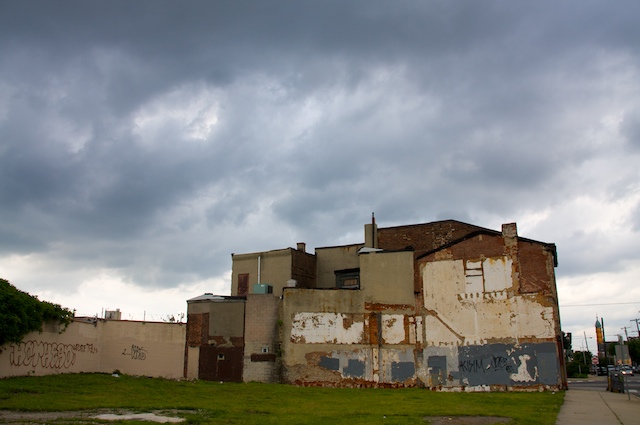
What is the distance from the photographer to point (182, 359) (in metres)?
35.2

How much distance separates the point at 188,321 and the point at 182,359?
2381mm

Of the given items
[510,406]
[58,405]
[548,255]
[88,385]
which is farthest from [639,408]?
[88,385]

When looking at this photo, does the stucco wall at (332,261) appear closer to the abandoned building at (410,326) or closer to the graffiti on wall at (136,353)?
the abandoned building at (410,326)

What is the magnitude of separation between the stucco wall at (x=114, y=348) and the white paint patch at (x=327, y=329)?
7.53 metres

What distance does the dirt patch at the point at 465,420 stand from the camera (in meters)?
15.7

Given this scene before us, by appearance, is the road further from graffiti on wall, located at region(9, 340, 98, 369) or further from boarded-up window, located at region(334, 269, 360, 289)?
graffiti on wall, located at region(9, 340, 98, 369)

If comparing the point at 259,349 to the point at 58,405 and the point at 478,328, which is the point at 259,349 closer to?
the point at 478,328

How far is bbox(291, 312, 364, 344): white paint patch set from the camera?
34375 millimetres

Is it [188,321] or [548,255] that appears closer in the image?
[548,255]

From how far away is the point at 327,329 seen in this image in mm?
34594

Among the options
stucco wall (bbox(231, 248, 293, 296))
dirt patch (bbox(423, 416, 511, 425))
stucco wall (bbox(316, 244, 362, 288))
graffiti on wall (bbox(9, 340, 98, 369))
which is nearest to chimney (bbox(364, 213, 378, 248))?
stucco wall (bbox(316, 244, 362, 288))

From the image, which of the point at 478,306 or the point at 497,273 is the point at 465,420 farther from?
the point at 497,273

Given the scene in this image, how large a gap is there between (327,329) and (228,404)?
1477 cm

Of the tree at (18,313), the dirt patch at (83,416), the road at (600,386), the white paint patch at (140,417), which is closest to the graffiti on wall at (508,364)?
the road at (600,386)
